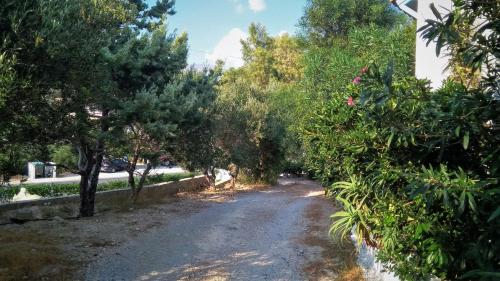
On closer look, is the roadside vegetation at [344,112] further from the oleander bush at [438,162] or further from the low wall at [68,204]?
the low wall at [68,204]

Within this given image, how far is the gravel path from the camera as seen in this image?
7168mm

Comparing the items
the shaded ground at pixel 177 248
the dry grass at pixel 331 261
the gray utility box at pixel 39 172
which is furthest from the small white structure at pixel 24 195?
the gray utility box at pixel 39 172

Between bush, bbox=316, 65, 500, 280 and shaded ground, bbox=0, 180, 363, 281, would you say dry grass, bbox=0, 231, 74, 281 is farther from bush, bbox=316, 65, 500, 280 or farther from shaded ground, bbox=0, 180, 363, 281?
bush, bbox=316, 65, 500, 280

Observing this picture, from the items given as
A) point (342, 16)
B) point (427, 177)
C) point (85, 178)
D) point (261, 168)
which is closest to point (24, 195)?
point (85, 178)

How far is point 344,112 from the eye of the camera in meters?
5.17

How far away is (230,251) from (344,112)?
4852mm

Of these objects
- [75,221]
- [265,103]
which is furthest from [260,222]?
[265,103]

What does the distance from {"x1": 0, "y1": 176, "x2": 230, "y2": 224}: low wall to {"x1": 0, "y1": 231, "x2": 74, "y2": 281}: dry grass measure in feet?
6.92

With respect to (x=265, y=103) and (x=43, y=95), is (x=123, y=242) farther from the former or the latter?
(x=265, y=103)

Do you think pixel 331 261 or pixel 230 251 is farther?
pixel 230 251

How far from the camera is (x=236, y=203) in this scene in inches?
643

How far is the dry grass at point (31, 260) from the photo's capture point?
6.54 meters

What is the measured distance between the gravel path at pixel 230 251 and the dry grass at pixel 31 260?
21.1 inches

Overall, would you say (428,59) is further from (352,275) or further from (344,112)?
(352,275)
